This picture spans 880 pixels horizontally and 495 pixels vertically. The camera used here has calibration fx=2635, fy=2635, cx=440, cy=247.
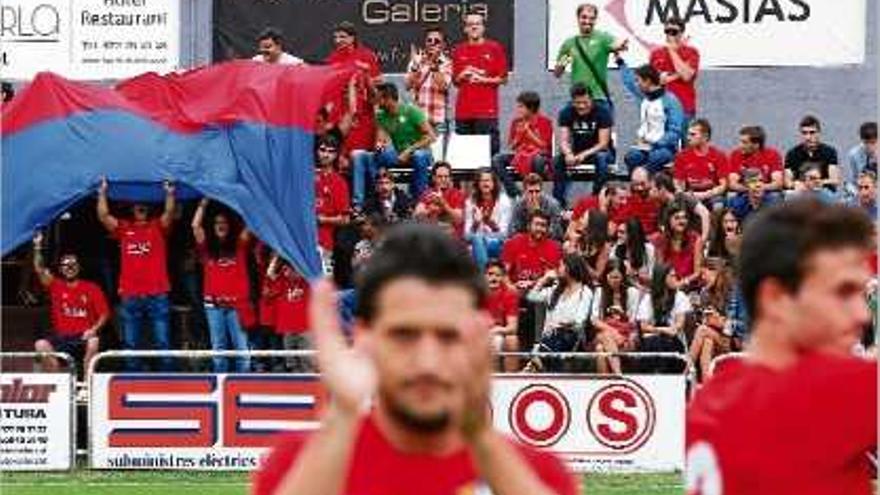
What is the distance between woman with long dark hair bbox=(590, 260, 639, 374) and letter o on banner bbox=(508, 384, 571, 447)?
73 centimetres

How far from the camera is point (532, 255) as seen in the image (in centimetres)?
2250

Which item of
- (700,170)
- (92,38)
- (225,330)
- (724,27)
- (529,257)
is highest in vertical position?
(724,27)

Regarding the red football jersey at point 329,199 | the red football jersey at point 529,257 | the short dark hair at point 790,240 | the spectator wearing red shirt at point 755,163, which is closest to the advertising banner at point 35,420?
the red football jersey at point 329,199

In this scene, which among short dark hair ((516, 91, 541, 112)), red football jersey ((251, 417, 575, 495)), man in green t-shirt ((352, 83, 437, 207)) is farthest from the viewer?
short dark hair ((516, 91, 541, 112))

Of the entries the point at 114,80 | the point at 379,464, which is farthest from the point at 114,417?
the point at 379,464

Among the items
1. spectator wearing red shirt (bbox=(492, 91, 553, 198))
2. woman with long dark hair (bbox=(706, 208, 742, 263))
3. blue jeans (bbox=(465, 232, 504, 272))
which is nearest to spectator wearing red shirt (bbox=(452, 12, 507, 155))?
spectator wearing red shirt (bbox=(492, 91, 553, 198))

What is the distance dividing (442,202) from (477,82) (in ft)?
8.11

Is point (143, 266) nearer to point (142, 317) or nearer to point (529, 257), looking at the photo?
point (142, 317)

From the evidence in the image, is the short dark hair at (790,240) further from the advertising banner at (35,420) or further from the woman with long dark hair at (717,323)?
the advertising banner at (35,420)

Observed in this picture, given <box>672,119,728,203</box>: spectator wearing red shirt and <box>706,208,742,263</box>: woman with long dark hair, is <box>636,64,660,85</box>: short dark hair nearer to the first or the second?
<box>672,119,728,203</box>: spectator wearing red shirt

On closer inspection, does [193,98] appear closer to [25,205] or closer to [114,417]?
[25,205]

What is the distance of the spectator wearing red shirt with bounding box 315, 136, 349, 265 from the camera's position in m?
23.4

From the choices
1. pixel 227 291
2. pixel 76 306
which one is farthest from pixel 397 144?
pixel 76 306

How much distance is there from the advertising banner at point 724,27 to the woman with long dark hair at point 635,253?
566 centimetres
